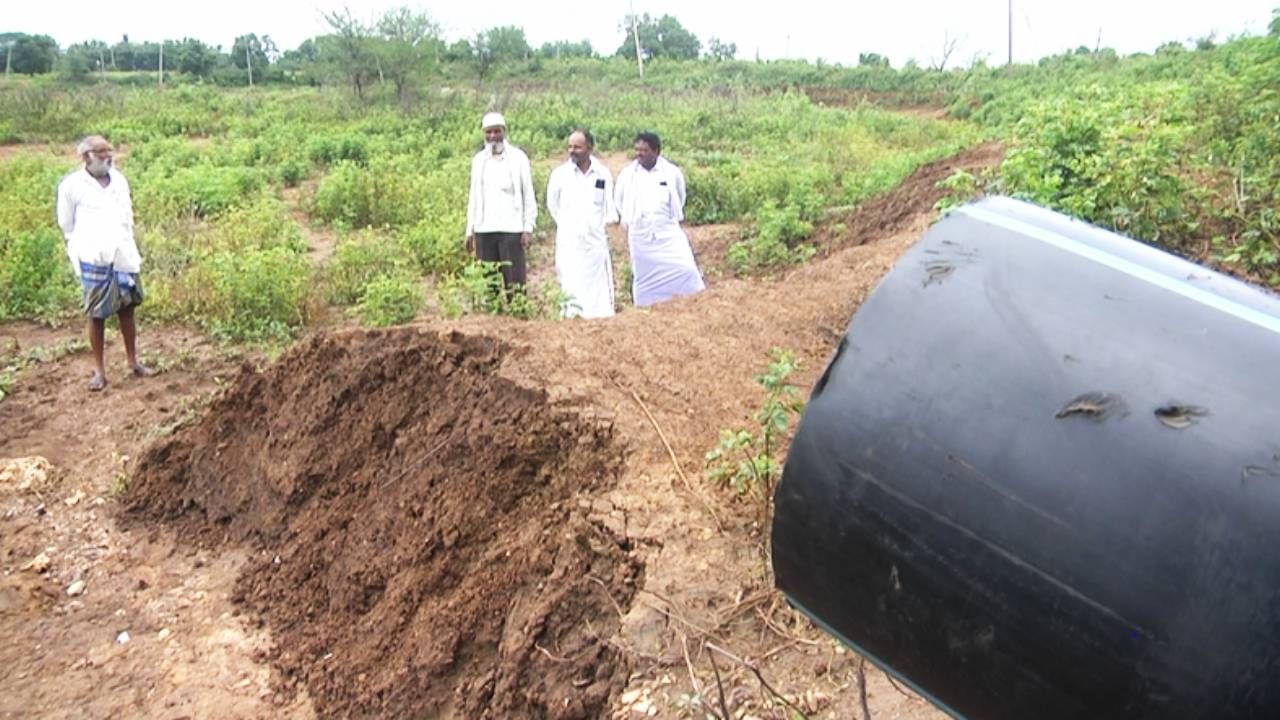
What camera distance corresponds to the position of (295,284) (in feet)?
24.0

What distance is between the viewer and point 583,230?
6531 millimetres

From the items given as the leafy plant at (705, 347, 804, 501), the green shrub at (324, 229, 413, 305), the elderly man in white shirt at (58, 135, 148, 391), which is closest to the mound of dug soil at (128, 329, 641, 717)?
the leafy plant at (705, 347, 804, 501)

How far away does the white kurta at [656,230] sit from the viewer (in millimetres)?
6473

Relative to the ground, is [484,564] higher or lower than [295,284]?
lower

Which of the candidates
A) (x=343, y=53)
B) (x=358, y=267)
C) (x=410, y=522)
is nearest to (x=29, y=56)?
(x=343, y=53)

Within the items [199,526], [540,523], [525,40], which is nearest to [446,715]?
[540,523]

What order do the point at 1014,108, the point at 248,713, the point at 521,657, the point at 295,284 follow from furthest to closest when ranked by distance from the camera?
the point at 1014,108
the point at 295,284
the point at 248,713
the point at 521,657

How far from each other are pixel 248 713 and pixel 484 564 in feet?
3.02

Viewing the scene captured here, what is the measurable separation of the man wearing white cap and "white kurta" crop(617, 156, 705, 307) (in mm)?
637

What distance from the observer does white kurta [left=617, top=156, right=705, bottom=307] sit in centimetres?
647

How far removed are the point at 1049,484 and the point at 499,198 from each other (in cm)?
579

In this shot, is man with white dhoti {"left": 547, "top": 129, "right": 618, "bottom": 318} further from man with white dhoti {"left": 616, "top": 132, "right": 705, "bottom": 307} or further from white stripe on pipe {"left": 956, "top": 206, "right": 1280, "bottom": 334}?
white stripe on pipe {"left": 956, "top": 206, "right": 1280, "bottom": 334}

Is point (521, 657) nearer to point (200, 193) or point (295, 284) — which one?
point (295, 284)

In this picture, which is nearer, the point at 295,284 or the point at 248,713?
the point at 248,713
